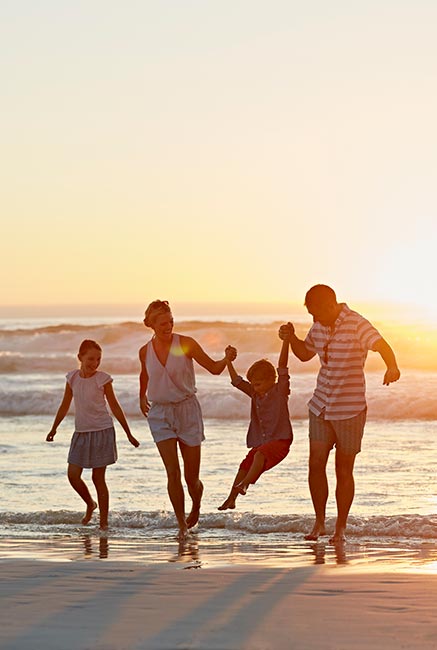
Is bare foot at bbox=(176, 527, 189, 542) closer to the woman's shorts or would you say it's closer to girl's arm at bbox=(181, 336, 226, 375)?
the woman's shorts

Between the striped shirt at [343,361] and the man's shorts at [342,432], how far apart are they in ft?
0.17

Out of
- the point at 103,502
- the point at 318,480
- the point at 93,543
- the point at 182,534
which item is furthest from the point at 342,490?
the point at 103,502

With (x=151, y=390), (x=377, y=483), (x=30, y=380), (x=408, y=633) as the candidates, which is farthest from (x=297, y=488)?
(x=30, y=380)

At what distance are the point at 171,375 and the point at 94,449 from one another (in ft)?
3.97

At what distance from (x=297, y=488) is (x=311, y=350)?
337 cm

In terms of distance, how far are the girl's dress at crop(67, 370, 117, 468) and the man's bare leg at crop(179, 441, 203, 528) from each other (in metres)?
0.81

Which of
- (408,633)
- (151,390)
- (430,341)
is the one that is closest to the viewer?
(408,633)

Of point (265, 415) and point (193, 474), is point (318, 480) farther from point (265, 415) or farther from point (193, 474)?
point (193, 474)

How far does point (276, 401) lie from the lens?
8.41m

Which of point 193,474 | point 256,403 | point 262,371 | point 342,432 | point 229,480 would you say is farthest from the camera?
point 229,480

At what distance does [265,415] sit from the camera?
Result: 8477mm

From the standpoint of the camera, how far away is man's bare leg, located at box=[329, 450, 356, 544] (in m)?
8.14

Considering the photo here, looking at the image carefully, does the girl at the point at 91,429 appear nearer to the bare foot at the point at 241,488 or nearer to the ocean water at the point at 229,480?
the ocean water at the point at 229,480

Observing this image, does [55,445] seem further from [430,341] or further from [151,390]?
[430,341]
